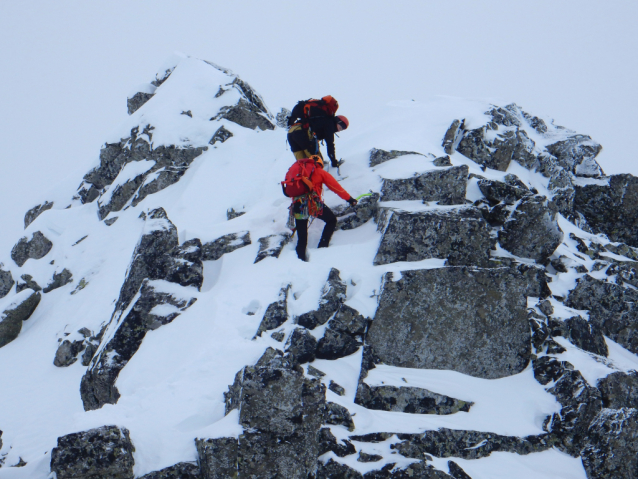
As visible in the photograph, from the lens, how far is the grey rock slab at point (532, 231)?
34.2ft

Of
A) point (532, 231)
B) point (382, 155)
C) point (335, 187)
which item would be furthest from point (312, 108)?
point (532, 231)

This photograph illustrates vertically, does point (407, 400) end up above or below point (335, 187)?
below

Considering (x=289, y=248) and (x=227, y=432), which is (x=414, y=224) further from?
(x=227, y=432)

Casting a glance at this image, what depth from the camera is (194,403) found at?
6867 millimetres

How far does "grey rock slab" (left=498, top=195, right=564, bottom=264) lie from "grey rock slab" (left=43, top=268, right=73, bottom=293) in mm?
13651

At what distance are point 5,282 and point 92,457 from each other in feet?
48.4

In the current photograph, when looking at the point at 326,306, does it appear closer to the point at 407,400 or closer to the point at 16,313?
the point at 407,400

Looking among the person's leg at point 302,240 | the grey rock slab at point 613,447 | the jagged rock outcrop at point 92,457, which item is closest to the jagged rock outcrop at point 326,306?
the person's leg at point 302,240

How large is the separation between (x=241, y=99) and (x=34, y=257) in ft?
32.7

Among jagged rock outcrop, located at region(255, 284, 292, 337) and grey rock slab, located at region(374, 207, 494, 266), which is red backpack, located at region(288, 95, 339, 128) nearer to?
grey rock slab, located at region(374, 207, 494, 266)

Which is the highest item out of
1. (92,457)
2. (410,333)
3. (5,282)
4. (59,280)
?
(92,457)

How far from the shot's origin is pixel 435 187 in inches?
425

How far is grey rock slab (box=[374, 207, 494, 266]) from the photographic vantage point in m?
9.19

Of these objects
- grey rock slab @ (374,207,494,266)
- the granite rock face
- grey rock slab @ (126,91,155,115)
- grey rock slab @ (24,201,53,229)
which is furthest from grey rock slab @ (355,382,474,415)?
grey rock slab @ (126,91,155,115)
